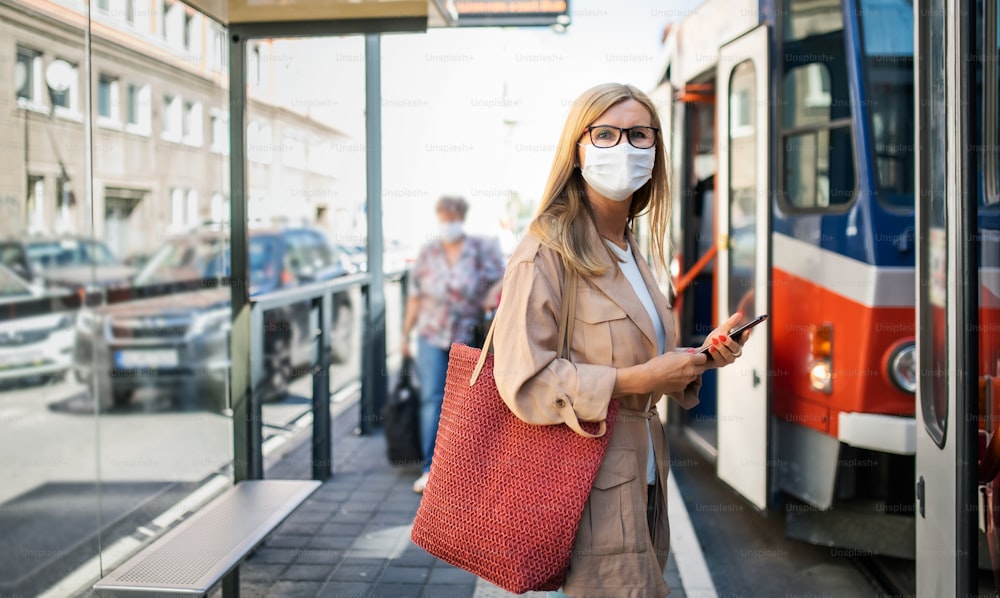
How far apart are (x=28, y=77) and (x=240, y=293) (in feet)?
5.99

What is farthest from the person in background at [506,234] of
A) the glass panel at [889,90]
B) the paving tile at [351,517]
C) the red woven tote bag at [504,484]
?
the red woven tote bag at [504,484]

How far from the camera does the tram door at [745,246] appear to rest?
5230 millimetres

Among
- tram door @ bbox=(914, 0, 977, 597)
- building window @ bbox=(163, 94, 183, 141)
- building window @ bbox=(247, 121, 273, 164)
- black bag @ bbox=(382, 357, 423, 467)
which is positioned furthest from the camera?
building window @ bbox=(163, 94, 183, 141)

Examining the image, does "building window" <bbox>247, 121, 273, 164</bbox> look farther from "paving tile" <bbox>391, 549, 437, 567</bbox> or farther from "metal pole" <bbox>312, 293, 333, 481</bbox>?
"paving tile" <bbox>391, 549, 437, 567</bbox>

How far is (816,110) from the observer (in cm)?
529

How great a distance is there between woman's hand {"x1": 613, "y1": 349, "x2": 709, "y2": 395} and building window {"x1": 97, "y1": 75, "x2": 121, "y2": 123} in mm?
4865

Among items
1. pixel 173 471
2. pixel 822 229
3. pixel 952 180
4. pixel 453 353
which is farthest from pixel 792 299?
pixel 173 471

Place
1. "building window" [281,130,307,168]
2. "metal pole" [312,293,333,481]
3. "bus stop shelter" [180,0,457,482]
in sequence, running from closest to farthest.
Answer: "bus stop shelter" [180,0,457,482] → "metal pole" [312,293,333,481] → "building window" [281,130,307,168]

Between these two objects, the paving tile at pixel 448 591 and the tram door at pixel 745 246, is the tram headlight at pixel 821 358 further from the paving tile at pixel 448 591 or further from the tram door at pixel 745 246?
the paving tile at pixel 448 591

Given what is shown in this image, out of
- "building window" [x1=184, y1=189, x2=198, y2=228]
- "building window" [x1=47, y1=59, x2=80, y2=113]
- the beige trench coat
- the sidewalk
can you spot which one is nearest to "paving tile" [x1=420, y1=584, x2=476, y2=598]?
the sidewalk

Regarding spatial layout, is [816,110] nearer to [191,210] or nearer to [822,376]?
[822,376]

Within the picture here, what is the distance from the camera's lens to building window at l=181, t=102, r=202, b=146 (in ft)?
23.6

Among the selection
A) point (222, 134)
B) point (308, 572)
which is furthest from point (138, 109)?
point (308, 572)

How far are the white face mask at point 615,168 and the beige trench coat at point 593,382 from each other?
0.21 meters
